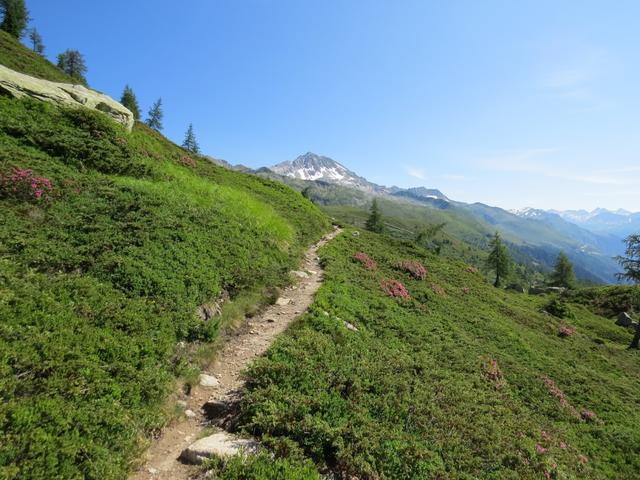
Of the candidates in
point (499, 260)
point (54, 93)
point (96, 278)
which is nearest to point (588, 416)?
point (96, 278)

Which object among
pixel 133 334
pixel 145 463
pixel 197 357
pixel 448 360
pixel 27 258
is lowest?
pixel 448 360

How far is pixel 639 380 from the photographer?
85.2 ft

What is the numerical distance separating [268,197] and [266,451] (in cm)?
3454

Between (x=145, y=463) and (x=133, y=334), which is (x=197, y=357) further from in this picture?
(x=145, y=463)

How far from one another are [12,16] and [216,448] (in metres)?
Result: 120

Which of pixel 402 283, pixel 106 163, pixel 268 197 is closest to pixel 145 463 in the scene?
pixel 106 163

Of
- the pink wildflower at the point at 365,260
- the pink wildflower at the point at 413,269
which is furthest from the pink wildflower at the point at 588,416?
the pink wildflower at the point at 365,260

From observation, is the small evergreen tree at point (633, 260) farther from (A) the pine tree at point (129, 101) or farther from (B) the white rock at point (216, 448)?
(A) the pine tree at point (129, 101)

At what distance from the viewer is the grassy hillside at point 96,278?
21.3 feet

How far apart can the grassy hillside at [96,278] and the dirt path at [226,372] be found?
2.25ft

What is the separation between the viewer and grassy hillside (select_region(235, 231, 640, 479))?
351 inches

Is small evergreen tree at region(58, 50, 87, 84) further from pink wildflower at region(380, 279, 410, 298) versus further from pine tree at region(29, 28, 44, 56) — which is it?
pink wildflower at region(380, 279, 410, 298)

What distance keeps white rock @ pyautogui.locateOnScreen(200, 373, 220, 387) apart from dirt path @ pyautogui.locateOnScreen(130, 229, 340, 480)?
0.37 feet

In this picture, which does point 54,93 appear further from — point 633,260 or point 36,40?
point 36,40
